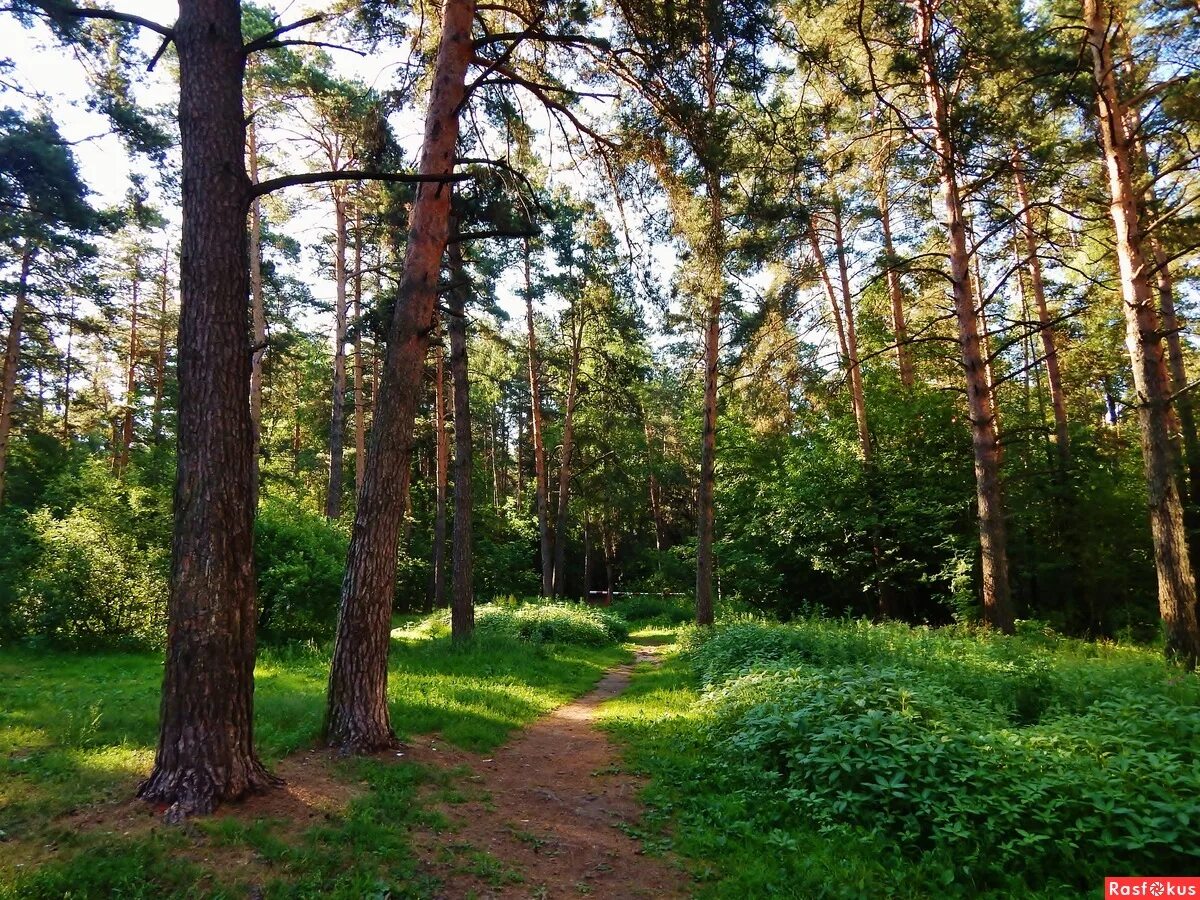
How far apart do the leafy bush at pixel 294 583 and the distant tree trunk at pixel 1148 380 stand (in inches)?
487

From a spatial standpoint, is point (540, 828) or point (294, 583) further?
point (294, 583)

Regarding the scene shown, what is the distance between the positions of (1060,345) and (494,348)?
1767 cm

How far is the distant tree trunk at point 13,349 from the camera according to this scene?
15773mm

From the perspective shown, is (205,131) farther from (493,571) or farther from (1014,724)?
(493,571)

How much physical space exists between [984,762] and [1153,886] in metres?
1.04

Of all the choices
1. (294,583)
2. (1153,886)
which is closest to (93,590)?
(294,583)

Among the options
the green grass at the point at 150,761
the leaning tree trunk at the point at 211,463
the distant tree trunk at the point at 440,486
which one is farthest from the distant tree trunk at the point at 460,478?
the distant tree trunk at the point at 440,486

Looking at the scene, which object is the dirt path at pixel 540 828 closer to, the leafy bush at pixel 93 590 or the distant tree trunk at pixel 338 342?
the leafy bush at pixel 93 590

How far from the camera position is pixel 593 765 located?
19.4 ft

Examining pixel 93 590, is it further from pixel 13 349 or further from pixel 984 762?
pixel 984 762

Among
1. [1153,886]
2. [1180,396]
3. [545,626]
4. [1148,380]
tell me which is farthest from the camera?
[545,626]

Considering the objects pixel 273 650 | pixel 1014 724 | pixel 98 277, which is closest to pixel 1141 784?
pixel 1014 724

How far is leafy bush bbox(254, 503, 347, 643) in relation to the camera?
1098 centimetres

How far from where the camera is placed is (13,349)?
16.0 m
